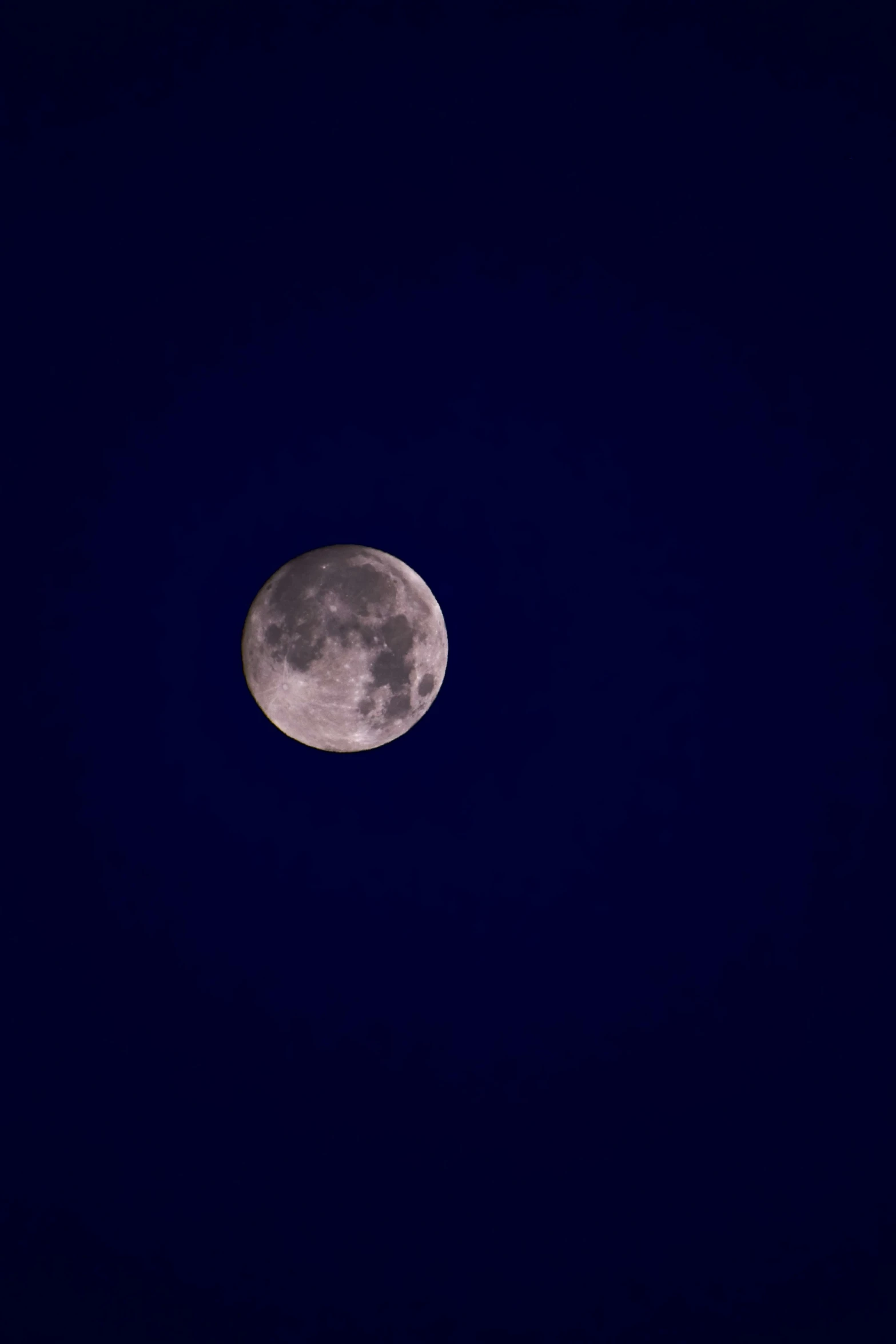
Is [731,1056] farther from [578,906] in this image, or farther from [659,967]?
[578,906]

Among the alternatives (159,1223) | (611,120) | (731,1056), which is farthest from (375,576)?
(159,1223)

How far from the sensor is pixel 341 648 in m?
4.20

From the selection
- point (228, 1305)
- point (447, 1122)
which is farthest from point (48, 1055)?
point (447, 1122)

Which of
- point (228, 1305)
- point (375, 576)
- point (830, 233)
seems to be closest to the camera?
point (375, 576)

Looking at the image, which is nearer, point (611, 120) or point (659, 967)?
point (611, 120)

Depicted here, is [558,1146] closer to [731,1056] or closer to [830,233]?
[731,1056]

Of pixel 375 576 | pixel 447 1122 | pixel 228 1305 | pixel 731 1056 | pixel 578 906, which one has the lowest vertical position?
pixel 228 1305

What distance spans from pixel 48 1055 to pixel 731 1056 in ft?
13.8

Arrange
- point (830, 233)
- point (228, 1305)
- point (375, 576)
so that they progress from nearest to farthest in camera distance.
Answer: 1. point (375, 576)
2. point (830, 233)
3. point (228, 1305)

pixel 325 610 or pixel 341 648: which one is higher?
pixel 325 610

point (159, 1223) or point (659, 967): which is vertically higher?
point (659, 967)

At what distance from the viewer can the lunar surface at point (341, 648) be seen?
4.21 m

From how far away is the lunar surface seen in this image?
4.21 m

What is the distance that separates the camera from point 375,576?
4.30m
